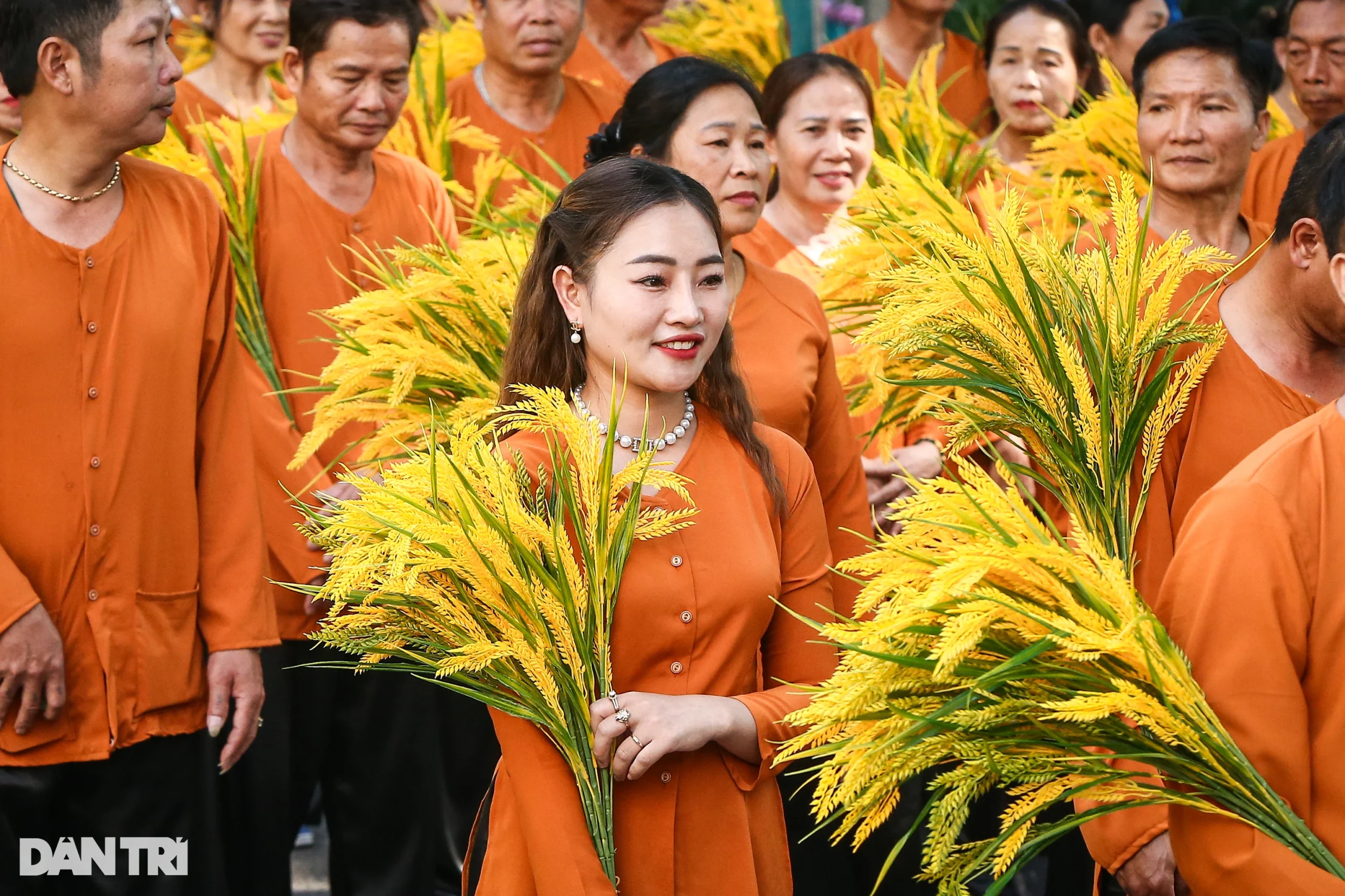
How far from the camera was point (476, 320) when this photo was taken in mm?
3574

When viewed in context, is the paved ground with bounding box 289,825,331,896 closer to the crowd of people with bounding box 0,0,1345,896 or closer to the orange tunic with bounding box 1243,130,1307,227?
the crowd of people with bounding box 0,0,1345,896

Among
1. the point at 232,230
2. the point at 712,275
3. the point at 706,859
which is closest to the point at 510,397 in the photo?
the point at 712,275

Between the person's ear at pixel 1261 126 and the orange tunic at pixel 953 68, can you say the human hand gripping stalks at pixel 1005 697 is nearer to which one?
the person's ear at pixel 1261 126

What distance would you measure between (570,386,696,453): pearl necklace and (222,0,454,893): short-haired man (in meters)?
1.59

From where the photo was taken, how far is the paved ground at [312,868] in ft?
16.7

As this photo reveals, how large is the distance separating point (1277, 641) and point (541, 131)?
12.3 feet

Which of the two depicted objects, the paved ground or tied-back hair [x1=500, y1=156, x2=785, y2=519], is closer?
tied-back hair [x1=500, y1=156, x2=785, y2=519]

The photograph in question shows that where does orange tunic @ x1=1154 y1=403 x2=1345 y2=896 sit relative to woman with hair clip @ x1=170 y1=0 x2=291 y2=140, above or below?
below

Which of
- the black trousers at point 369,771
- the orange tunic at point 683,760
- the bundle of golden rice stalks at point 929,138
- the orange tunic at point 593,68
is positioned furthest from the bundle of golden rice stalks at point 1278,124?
the orange tunic at point 683,760

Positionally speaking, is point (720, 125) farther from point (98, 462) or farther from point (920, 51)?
point (920, 51)

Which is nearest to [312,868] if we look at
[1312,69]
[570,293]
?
[570,293]

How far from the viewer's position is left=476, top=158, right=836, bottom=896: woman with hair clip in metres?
2.45

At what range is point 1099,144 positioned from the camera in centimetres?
489

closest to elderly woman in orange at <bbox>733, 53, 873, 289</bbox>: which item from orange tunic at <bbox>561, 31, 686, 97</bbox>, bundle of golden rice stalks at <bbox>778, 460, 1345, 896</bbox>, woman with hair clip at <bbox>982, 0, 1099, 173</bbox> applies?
woman with hair clip at <bbox>982, 0, 1099, 173</bbox>
